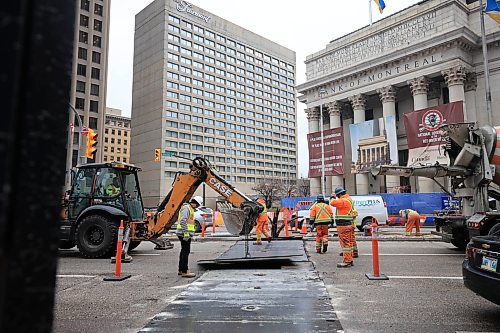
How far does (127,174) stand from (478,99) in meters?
37.5

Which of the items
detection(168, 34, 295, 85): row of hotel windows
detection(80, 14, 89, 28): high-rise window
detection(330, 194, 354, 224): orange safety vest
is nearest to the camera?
detection(330, 194, 354, 224): orange safety vest

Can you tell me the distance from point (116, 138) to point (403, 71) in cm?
10857

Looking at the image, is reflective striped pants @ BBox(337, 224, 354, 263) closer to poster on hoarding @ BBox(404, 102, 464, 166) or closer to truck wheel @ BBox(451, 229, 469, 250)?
truck wheel @ BBox(451, 229, 469, 250)

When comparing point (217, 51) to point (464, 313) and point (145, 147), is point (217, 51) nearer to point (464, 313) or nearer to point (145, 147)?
point (145, 147)

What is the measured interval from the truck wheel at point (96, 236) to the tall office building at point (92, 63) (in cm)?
5610

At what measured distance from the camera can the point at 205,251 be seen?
43.4 ft

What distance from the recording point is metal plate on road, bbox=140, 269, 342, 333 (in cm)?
458

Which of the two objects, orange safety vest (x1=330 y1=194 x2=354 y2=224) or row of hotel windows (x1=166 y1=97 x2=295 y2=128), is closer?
orange safety vest (x1=330 y1=194 x2=354 y2=224)

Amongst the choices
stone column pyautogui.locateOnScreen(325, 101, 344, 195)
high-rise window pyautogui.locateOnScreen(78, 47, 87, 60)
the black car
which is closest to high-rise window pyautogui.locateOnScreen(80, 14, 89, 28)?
high-rise window pyautogui.locateOnScreen(78, 47, 87, 60)

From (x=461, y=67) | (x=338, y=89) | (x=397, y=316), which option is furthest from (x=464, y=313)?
(x=338, y=89)

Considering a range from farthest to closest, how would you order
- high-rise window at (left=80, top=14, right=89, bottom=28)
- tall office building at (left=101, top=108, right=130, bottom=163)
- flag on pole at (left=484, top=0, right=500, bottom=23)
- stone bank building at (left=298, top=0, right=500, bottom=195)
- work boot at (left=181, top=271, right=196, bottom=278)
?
tall office building at (left=101, top=108, right=130, bottom=163), high-rise window at (left=80, top=14, right=89, bottom=28), stone bank building at (left=298, top=0, right=500, bottom=195), flag on pole at (left=484, top=0, right=500, bottom=23), work boot at (left=181, top=271, right=196, bottom=278)

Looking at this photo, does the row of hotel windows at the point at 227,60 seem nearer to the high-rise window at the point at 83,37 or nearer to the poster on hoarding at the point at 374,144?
the high-rise window at the point at 83,37

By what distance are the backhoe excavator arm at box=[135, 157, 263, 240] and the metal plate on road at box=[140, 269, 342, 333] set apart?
7.20 feet

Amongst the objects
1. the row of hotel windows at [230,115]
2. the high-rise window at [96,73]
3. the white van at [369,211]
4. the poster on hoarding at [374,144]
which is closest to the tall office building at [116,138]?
the row of hotel windows at [230,115]
